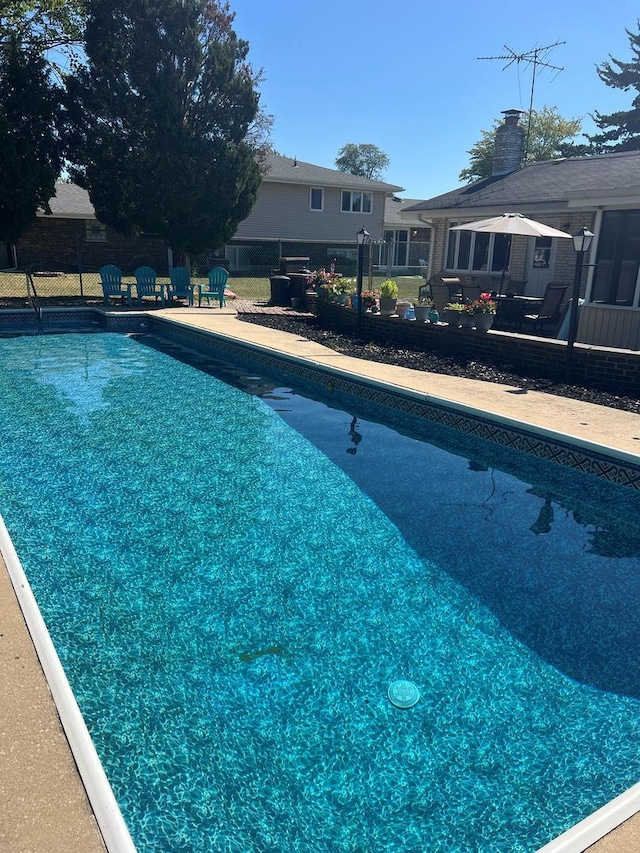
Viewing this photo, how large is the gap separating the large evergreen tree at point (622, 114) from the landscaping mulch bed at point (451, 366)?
1626 inches

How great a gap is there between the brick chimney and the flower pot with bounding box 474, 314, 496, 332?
1152cm

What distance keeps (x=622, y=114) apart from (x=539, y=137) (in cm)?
1041

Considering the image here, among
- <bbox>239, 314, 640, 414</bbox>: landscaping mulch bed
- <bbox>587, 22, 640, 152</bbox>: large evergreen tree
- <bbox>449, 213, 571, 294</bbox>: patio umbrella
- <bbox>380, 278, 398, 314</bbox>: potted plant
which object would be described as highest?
<bbox>587, 22, 640, 152</bbox>: large evergreen tree

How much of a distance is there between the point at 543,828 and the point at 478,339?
27.1ft

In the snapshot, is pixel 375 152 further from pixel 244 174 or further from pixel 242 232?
pixel 244 174

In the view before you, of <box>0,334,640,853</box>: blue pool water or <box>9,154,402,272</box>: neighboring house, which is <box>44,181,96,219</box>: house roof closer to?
<box>9,154,402,272</box>: neighboring house

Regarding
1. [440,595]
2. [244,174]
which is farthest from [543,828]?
[244,174]

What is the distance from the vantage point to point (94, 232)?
2662cm

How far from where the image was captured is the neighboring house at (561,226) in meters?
10.5

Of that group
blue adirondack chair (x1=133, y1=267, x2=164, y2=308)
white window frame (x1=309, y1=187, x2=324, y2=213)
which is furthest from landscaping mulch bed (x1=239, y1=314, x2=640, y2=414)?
white window frame (x1=309, y1=187, x2=324, y2=213)

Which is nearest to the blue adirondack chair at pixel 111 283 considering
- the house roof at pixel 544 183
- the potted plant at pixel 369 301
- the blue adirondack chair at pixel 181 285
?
the blue adirondack chair at pixel 181 285

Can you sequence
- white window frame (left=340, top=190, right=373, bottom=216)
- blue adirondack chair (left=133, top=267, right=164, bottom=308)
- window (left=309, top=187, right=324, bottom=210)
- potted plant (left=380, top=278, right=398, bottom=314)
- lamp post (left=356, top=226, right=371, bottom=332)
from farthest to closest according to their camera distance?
white window frame (left=340, top=190, right=373, bottom=216) < window (left=309, top=187, right=324, bottom=210) < blue adirondack chair (left=133, top=267, right=164, bottom=308) < potted plant (left=380, top=278, right=398, bottom=314) < lamp post (left=356, top=226, right=371, bottom=332)

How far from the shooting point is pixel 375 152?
83250 millimetres

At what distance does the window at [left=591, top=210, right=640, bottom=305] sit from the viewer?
10.5m
